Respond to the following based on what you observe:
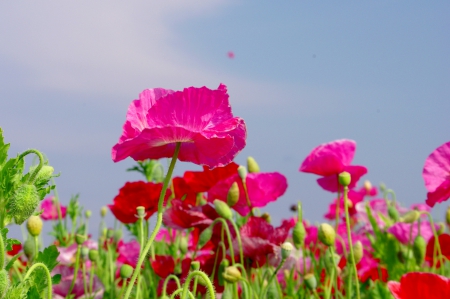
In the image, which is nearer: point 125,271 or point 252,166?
point 125,271

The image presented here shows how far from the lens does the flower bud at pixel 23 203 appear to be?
84cm

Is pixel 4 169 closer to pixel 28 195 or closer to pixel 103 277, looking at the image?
pixel 28 195

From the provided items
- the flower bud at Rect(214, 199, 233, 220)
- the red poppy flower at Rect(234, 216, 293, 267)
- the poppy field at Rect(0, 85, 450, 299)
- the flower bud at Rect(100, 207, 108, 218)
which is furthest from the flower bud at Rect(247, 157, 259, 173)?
the flower bud at Rect(100, 207, 108, 218)

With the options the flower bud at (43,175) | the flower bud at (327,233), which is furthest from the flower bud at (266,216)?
the flower bud at (43,175)

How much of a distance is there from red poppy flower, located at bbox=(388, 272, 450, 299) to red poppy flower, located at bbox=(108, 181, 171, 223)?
3.17 ft

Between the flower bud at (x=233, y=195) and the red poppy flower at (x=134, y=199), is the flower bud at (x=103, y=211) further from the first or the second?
the flower bud at (x=233, y=195)

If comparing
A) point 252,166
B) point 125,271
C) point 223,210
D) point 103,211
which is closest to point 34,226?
point 125,271

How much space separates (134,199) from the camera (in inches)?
71.4

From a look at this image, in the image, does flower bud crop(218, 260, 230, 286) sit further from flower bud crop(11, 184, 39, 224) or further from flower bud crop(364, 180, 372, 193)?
flower bud crop(364, 180, 372, 193)

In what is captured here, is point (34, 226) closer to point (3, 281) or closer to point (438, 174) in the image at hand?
point (3, 281)

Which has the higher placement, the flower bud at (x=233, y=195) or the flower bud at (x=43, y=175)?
the flower bud at (x=43, y=175)

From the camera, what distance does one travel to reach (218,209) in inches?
57.8

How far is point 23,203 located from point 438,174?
888 mm

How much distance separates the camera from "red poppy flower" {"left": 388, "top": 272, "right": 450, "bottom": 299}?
0.94 meters
